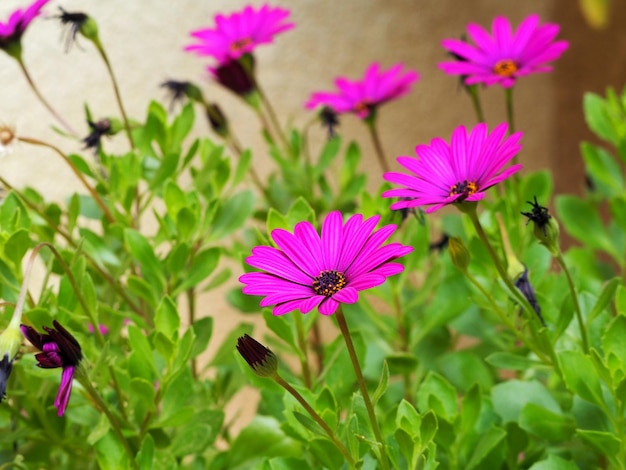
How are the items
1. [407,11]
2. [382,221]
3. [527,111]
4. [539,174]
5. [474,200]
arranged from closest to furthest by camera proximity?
1. [474,200]
2. [382,221]
3. [539,174]
4. [407,11]
5. [527,111]

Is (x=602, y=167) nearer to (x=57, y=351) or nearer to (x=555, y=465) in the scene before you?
(x=555, y=465)

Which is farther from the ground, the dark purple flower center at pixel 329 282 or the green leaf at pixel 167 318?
the dark purple flower center at pixel 329 282

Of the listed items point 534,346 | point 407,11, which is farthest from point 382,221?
point 407,11

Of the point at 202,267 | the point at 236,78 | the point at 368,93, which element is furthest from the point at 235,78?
the point at 202,267

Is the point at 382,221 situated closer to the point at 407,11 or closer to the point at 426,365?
the point at 426,365

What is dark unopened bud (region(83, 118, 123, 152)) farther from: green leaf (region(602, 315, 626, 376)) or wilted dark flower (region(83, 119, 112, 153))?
green leaf (region(602, 315, 626, 376))

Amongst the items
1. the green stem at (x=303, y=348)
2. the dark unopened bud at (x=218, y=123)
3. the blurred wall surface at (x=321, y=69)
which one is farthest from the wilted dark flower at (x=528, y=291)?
the blurred wall surface at (x=321, y=69)

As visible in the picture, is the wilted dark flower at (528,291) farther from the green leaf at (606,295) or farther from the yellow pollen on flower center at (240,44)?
the yellow pollen on flower center at (240,44)
